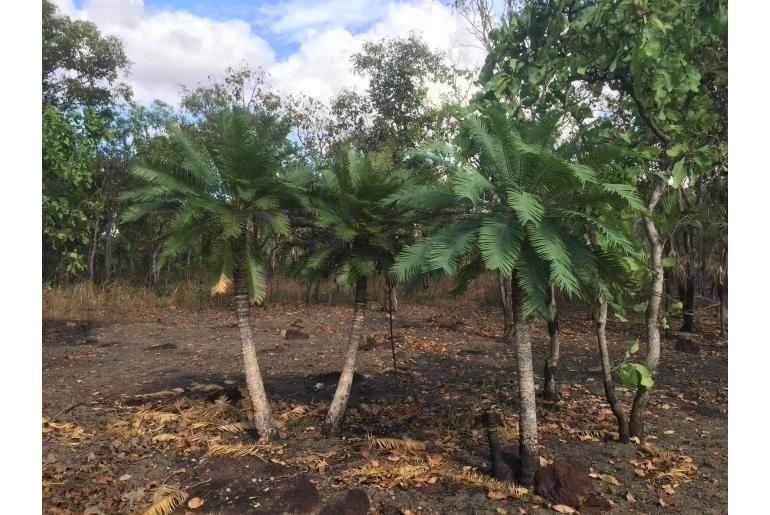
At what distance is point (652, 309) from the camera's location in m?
7.37

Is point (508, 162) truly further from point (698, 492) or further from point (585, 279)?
point (698, 492)

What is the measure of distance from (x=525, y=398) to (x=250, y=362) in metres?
3.98

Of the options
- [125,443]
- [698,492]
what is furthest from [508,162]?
[125,443]

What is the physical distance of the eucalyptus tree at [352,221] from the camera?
24.8ft

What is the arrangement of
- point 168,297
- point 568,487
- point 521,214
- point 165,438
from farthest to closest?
point 168,297 → point 165,438 → point 568,487 → point 521,214

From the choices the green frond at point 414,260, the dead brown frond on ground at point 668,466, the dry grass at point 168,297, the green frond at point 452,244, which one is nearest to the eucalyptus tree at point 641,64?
the dead brown frond on ground at point 668,466

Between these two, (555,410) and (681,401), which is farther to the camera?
(681,401)

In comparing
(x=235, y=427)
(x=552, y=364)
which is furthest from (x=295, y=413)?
(x=552, y=364)

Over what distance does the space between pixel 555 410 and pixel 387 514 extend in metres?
4.43

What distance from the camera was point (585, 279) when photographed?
6066mm

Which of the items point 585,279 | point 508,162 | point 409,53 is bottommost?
point 585,279

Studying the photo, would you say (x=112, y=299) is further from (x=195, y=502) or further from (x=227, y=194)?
(x=195, y=502)

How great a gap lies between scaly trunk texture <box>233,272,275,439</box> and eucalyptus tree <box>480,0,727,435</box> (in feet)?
14.6

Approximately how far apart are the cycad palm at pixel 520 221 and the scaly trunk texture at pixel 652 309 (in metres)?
1.63
